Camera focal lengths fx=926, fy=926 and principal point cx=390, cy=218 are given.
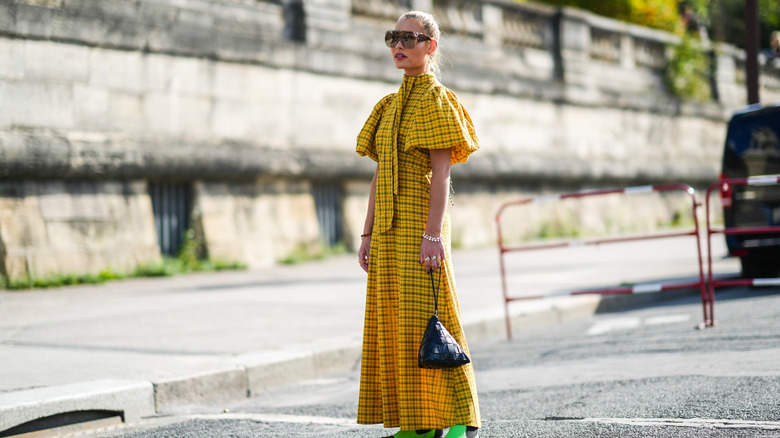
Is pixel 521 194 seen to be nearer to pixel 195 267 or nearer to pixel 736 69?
pixel 195 267

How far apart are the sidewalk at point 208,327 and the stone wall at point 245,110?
76cm

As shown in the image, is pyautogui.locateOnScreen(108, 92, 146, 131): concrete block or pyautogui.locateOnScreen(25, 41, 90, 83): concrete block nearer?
pyautogui.locateOnScreen(25, 41, 90, 83): concrete block

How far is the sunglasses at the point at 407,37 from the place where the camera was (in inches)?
150

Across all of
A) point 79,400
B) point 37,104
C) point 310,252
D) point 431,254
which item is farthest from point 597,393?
point 310,252

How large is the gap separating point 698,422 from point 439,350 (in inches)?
55.0

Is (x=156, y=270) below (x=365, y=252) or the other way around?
below

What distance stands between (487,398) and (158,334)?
3035 millimetres

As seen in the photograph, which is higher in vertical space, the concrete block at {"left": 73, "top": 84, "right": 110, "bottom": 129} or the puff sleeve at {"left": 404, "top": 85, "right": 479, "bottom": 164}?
the concrete block at {"left": 73, "top": 84, "right": 110, "bottom": 129}

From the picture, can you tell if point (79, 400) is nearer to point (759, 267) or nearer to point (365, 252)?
point (365, 252)

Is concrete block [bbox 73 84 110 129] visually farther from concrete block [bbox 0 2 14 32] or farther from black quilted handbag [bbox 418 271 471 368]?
black quilted handbag [bbox 418 271 471 368]

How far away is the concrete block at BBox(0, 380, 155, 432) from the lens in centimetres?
466

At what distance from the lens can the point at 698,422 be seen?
4.18 m

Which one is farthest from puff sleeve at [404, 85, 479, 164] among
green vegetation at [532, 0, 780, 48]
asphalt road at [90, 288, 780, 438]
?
green vegetation at [532, 0, 780, 48]

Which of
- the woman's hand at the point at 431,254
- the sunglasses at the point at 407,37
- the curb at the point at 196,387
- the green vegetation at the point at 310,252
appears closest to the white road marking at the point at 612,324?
the curb at the point at 196,387
